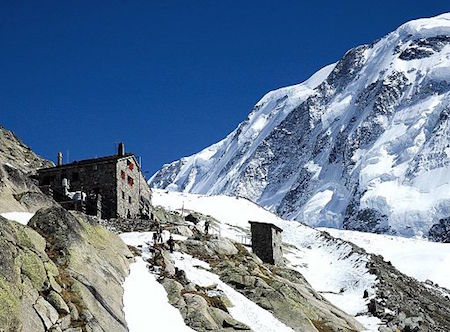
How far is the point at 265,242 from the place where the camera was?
59406 mm

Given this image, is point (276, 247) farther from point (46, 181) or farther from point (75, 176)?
point (46, 181)

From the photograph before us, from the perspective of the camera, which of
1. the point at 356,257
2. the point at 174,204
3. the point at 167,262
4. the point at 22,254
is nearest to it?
the point at 22,254

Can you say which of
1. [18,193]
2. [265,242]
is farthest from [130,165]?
[18,193]

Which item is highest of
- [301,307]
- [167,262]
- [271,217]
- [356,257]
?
[271,217]

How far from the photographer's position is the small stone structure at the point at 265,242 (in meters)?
59.2

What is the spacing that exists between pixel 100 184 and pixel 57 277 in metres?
35.3

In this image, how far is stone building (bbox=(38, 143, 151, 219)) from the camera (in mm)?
61406

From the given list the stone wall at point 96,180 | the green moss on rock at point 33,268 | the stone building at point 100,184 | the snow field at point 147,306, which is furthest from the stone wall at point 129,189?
the green moss on rock at point 33,268

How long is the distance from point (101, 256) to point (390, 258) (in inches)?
2793

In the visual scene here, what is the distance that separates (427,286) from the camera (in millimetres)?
77875

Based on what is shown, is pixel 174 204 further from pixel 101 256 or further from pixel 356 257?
pixel 101 256

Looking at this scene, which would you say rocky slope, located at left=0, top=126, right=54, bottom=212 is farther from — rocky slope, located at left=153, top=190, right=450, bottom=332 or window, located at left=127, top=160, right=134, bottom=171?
window, located at left=127, top=160, right=134, bottom=171

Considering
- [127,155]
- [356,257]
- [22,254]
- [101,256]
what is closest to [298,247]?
[356,257]

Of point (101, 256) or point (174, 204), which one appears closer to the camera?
point (101, 256)
